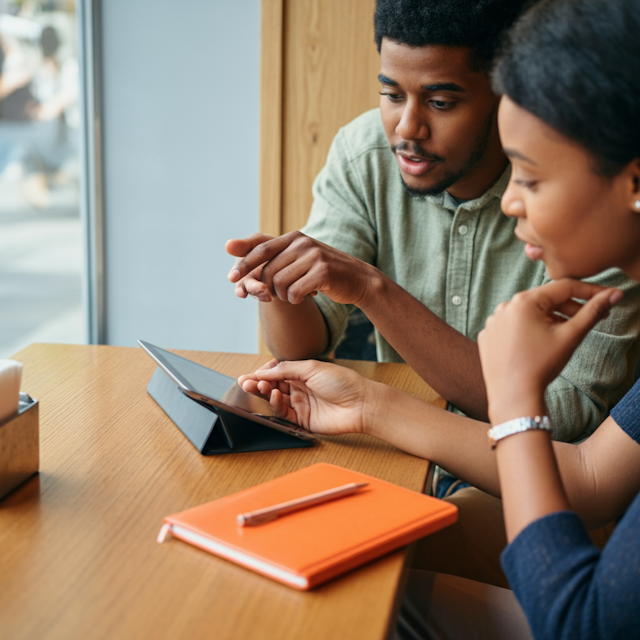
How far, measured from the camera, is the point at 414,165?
4.18 ft

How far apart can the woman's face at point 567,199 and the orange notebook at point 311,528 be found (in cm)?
32

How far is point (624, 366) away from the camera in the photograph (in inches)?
45.0

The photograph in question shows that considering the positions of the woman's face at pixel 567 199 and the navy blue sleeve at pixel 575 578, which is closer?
the navy blue sleeve at pixel 575 578

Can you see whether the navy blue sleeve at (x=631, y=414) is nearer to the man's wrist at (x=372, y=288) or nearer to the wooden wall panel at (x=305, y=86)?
the man's wrist at (x=372, y=288)

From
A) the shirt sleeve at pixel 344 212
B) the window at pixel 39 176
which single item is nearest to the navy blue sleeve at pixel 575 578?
the shirt sleeve at pixel 344 212

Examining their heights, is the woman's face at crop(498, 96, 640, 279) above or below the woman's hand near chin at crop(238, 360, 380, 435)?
above

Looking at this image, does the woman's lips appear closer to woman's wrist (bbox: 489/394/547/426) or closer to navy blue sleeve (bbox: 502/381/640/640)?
woman's wrist (bbox: 489/394/547/426)

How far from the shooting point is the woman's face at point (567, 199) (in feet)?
2.28

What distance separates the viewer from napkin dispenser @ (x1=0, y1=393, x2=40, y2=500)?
2.19ft

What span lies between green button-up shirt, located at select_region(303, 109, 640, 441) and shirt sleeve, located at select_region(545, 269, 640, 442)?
0.26ft

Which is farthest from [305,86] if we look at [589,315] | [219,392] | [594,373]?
[589,315]

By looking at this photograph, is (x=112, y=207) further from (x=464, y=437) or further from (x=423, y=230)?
(x=464, y=437)

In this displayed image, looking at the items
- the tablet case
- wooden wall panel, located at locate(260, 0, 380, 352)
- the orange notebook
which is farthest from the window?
the orange notebook

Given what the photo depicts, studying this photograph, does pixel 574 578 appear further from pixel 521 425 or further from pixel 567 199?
pixel 567 199
